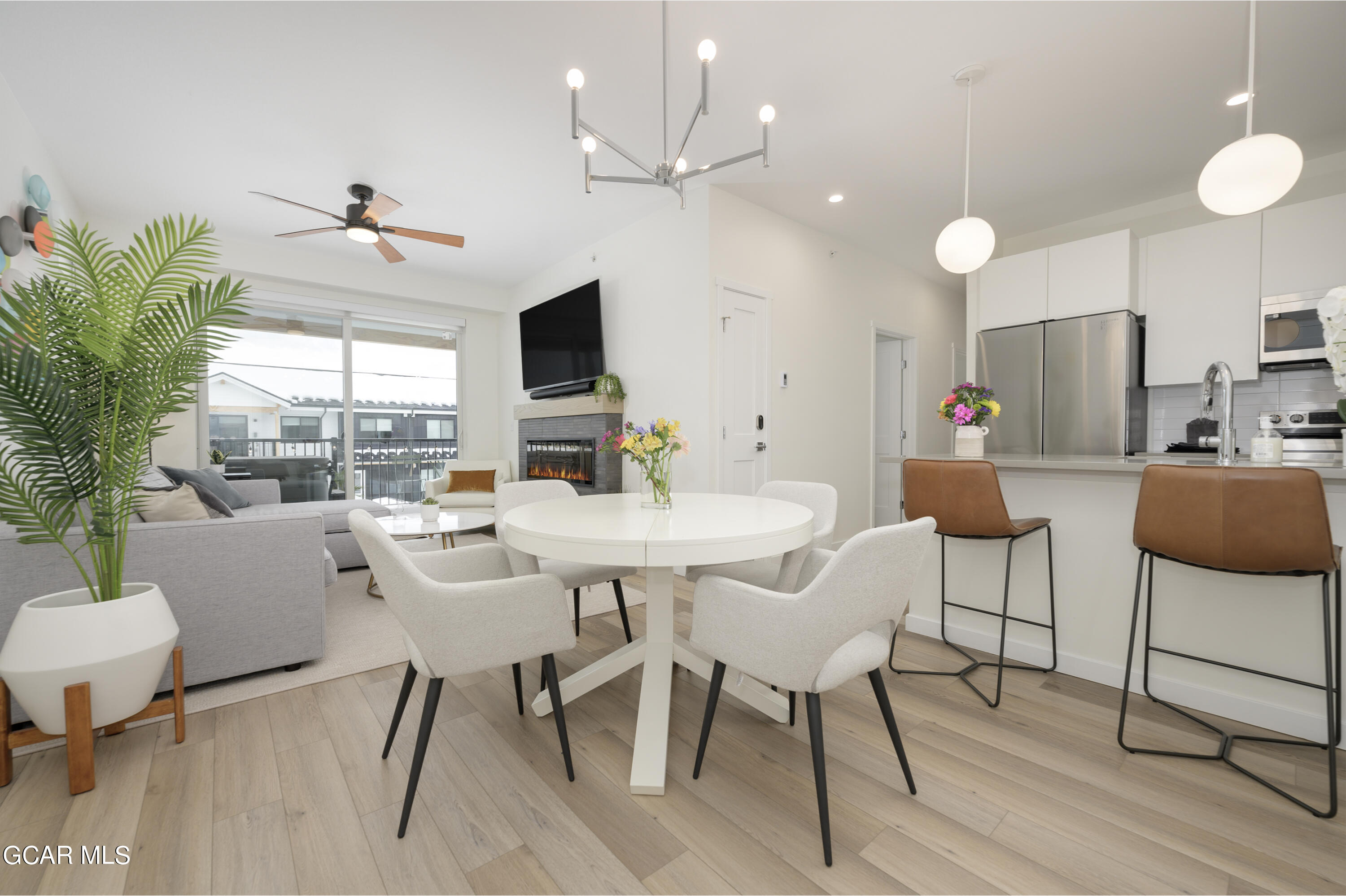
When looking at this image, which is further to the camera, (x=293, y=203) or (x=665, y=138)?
(x=293, y=203)

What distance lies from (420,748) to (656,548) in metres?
0.76

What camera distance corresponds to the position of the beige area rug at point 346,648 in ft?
6.63

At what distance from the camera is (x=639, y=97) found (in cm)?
268

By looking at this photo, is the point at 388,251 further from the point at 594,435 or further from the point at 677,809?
the point at 677,809

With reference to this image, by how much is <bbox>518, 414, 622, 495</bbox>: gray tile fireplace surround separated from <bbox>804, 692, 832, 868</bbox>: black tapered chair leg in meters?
3.00

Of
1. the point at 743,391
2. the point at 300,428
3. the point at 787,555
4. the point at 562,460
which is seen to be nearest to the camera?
the point at 787,555

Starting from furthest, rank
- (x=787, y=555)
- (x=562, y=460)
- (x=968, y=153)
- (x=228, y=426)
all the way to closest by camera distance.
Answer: (x=562, y=460), (x=228, y=426), (x=968, y=153), (x=787, y=555)

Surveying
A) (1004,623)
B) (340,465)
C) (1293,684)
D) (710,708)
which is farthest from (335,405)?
(1293,684)

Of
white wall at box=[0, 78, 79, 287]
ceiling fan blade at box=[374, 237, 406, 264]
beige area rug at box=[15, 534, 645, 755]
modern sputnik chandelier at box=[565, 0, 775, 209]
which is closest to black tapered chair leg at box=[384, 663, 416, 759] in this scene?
beige area rug at box=[15, 534, 645, 755]

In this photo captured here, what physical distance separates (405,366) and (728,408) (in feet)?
13.8

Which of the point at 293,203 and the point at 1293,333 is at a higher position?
the point at 293,203

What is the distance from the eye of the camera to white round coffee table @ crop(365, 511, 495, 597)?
10.4 feet

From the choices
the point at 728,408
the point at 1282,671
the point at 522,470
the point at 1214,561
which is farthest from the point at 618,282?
the point at 1282,671

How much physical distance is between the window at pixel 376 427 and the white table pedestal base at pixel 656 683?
497 cm
